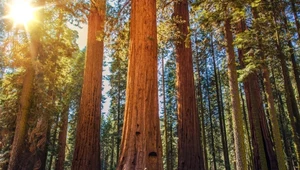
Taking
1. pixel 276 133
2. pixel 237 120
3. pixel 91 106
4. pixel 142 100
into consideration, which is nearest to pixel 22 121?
pixel 91 106

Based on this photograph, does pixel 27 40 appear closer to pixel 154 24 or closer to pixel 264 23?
pixel 154 24

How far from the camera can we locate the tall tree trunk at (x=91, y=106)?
6684 millimetres

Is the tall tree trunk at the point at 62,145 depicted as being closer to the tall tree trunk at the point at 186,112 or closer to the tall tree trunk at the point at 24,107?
the tall tree trunk at the point at 24,107

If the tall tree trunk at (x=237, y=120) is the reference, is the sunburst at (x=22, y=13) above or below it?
above

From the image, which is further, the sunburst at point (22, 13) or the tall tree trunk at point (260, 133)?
the sunburst at point (22, 13)

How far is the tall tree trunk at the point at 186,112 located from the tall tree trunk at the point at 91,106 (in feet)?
8.25

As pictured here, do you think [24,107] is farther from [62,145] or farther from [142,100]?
[142,100]

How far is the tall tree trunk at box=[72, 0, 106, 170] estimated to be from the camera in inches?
263

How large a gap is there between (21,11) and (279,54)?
10.8 meters

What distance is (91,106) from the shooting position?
729 cm

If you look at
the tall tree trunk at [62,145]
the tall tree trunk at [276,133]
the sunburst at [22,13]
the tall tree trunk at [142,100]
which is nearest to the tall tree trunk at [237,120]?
the tall tree trunk at [276,133]

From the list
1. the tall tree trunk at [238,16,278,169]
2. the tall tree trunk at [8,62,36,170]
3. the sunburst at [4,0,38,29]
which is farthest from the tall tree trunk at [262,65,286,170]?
the sunburst at [4,0,38,29]

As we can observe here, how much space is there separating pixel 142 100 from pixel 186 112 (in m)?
3.48

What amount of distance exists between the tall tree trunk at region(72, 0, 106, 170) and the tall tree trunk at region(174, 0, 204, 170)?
8.25ft
